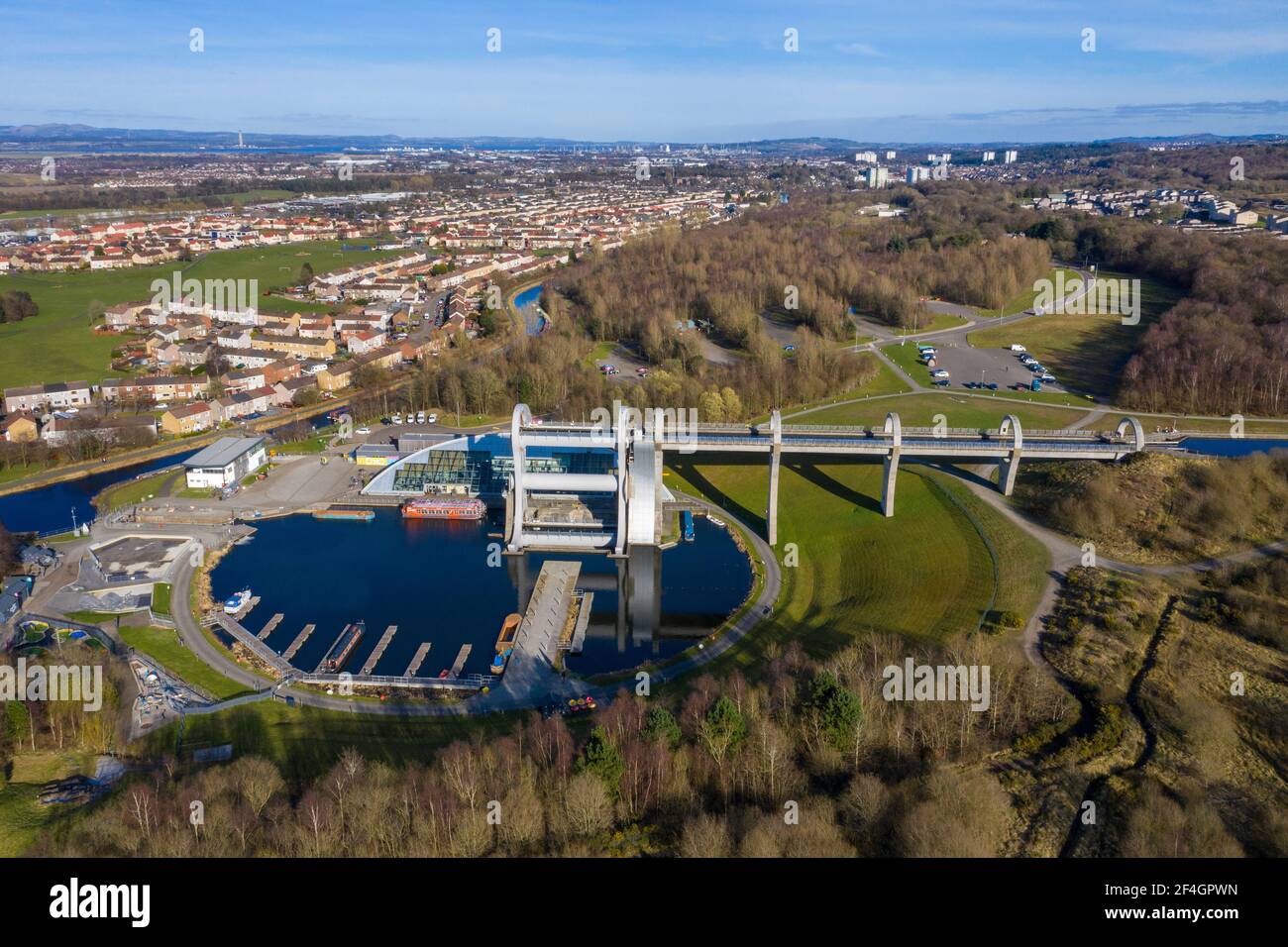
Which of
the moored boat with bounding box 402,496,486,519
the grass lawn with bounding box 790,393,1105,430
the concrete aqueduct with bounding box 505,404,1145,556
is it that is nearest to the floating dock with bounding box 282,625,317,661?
the concrete aqueduct with bounding box 505,404,1145,556

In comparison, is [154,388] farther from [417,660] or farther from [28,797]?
[28,797]

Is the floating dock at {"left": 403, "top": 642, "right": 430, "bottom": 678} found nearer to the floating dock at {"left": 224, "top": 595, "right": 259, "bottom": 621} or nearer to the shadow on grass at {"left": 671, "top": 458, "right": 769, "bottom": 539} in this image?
the floating dock at {"left": 224, "top": 595, "right": 259, "bottom": 621}

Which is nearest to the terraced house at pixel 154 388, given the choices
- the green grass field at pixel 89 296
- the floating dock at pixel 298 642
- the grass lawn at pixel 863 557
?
the green grass field at pixel 89 296

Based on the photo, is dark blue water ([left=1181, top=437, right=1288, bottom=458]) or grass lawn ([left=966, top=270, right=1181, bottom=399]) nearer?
dark blue water ([left=1181, top=437, right=1288, bottom=458])

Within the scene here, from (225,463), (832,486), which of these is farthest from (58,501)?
(832,486)

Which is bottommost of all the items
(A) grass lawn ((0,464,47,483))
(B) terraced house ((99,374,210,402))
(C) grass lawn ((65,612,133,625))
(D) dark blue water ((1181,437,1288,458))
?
(C) grass lawn ((65,612,133,625))

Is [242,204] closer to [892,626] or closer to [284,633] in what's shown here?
[284,633]

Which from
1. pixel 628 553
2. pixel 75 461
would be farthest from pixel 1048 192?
pixel 75 461
